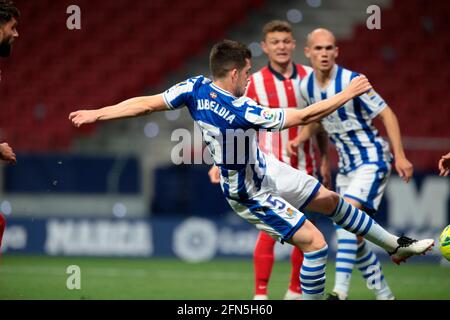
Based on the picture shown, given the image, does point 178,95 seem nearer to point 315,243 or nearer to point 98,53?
point 315,243

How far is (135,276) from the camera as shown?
31.4ft

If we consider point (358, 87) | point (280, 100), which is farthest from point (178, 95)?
point (280, 100)

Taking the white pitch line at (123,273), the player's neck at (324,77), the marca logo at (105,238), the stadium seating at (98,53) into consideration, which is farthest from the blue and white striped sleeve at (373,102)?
the stadium seating at (98,53)

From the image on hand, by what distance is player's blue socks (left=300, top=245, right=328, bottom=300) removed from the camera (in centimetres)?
616

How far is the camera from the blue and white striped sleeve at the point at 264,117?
586 cm

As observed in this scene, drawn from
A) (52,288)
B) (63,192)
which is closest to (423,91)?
(63,192)

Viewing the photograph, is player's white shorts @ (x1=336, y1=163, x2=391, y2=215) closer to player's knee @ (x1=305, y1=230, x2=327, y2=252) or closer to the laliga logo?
player's knee @ (x1=305, y1=230, x2=327, y2=252)

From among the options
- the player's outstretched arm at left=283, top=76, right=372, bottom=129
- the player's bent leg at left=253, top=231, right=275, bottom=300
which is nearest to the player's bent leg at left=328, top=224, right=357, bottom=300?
the player's bent leg at left=253, top=231, right=275, bottom=300

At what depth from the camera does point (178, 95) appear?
6055 millimetres

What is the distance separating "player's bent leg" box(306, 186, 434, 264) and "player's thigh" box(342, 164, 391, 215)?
0.85 meters

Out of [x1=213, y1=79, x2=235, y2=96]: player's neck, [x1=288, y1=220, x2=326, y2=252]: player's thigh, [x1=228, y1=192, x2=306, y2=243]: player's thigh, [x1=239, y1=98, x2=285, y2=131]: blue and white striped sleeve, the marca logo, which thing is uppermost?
[x1=213, y1=79, x2=235, y2=96]: player's neck

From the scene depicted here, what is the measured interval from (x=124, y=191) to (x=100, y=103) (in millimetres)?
3263
